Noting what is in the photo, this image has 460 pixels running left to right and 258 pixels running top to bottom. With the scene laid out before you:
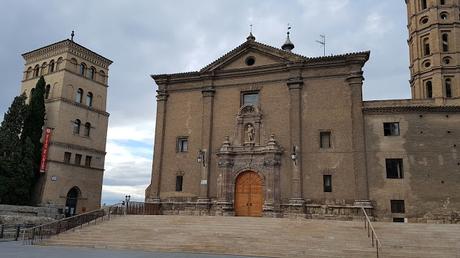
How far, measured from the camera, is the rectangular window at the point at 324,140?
2620 centimetres

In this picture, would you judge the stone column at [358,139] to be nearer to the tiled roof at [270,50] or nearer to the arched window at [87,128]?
the tiled roof at [270,50]

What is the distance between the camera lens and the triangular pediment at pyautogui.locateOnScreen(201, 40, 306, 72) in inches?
1128

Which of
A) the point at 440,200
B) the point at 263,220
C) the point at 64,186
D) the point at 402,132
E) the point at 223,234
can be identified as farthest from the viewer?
the point at 64,186

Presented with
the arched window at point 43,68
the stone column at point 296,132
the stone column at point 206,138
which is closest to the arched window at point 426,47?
the stone column at point 296,132

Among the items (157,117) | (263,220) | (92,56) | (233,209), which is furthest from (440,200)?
(92,56)

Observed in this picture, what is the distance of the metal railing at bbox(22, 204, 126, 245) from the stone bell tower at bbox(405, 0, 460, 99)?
3449 centimetres

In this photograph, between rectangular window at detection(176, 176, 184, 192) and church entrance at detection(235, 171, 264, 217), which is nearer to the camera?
→ church entrance at detection(235, 171, 264, 217)

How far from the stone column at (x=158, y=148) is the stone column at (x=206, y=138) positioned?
10.9 ft

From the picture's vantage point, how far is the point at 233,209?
2716 centimetres

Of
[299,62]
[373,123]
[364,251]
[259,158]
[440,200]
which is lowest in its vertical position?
[364,251]

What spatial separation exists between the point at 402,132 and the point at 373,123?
1759 mm

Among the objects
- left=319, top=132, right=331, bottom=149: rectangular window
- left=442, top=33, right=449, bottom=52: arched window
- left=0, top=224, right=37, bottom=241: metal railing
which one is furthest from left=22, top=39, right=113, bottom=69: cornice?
left=442, top=33, right=449, bottom=52: arched window

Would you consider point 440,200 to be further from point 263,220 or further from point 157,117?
point 157,117

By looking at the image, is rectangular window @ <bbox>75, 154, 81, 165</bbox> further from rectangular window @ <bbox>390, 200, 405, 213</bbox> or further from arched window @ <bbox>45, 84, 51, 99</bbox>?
rectangular window @ <bbox>390, 200, 405, 213</bbox>
